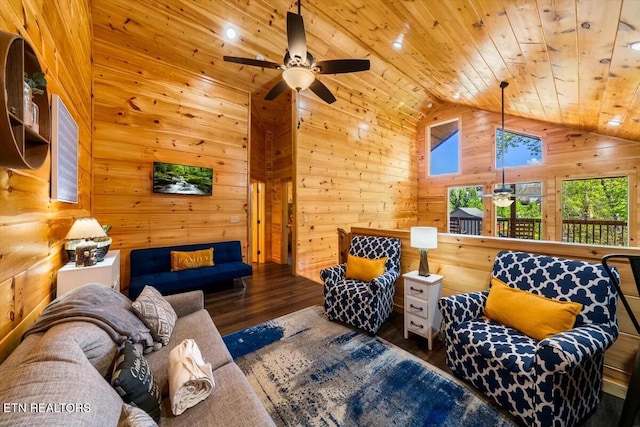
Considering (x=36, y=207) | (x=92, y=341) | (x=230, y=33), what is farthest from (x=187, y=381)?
(x=230, y=33)

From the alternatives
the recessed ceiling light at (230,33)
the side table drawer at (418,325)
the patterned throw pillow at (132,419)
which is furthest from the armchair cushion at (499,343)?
the recessed ceiling light at (230,33)

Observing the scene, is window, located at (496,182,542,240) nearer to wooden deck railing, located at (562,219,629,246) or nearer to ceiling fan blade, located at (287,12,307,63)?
wooden deck railing, located at (562,219,629,246)

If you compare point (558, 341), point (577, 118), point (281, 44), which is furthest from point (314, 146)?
point (577, 118)

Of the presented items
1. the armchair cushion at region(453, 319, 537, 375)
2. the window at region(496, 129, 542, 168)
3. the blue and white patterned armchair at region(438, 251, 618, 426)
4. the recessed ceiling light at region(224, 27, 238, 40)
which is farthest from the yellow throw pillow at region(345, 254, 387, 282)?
the window at region(496, 129, 542, 168)

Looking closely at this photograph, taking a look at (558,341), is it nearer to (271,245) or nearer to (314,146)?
(314,146)

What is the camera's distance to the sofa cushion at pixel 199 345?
1336 mm

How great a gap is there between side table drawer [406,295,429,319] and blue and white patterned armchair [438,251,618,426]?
0.38 m

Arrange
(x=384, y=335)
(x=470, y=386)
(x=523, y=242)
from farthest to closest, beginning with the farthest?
(x=384, y=335)
(x=523, y=242)
(x=470, y=386)

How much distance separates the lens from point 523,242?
2.07 m

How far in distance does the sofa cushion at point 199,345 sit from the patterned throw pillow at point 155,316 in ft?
0.23

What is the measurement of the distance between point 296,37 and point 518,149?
6.01 meters

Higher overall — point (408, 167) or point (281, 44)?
point (281, 44)

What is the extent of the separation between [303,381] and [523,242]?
2178 millimetres

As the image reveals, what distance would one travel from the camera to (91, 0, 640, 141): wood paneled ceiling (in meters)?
2.05
